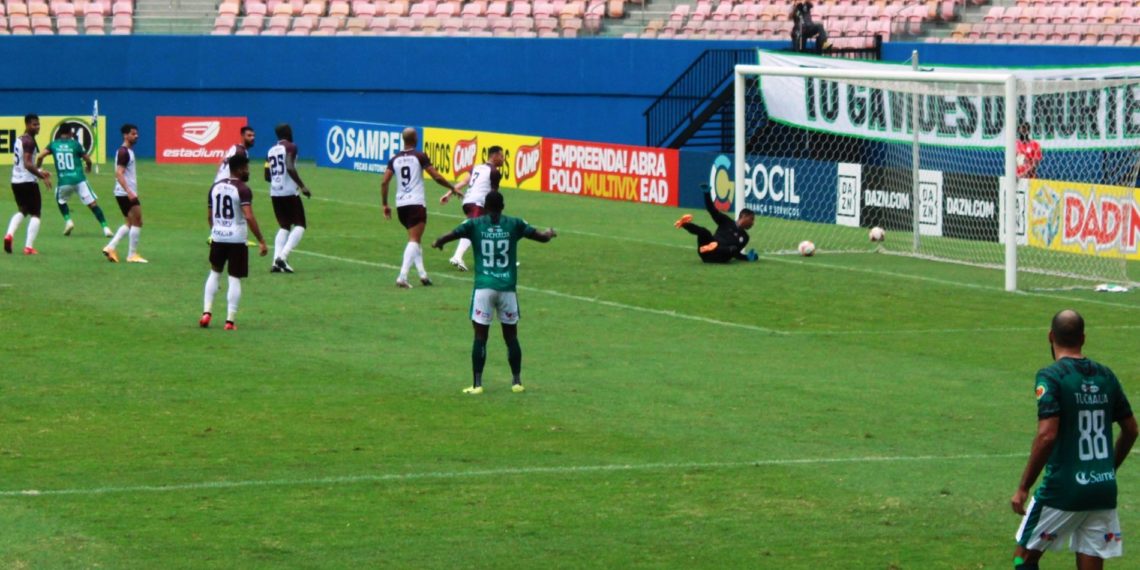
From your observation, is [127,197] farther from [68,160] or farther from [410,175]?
[410,175]

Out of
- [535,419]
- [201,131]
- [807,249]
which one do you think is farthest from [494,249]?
[201,131]

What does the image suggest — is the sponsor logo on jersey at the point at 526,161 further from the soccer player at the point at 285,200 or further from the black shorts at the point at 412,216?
the black shorts at the point at 412,216

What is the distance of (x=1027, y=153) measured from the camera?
90.1 feet

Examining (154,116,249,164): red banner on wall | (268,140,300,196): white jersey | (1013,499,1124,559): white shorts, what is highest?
(154,116,249,164): red banner on wall

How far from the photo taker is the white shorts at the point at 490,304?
15.7 m

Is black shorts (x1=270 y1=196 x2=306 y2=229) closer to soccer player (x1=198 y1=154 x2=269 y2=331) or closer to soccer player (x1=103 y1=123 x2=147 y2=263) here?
soccer player (x1=103 y1=123 x2=147 y2=263)

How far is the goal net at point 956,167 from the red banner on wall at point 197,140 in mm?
18606

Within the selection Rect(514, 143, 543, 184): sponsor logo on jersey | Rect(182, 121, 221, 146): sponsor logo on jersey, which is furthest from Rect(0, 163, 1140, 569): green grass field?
Rect(182, 121, 221, 146): sponsor logo on jersey

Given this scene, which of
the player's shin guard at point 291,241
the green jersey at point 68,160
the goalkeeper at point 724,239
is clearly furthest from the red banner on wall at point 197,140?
the goalkeeper at point 724,239

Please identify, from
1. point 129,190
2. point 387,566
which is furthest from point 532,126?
point 387,566

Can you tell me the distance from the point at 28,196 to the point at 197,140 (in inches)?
883

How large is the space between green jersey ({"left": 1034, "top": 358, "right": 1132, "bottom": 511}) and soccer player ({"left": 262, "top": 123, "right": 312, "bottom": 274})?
1782 centimetres

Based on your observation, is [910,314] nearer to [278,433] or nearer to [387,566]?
[278,433]

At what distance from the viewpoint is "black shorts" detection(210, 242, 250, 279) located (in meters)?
19.8
